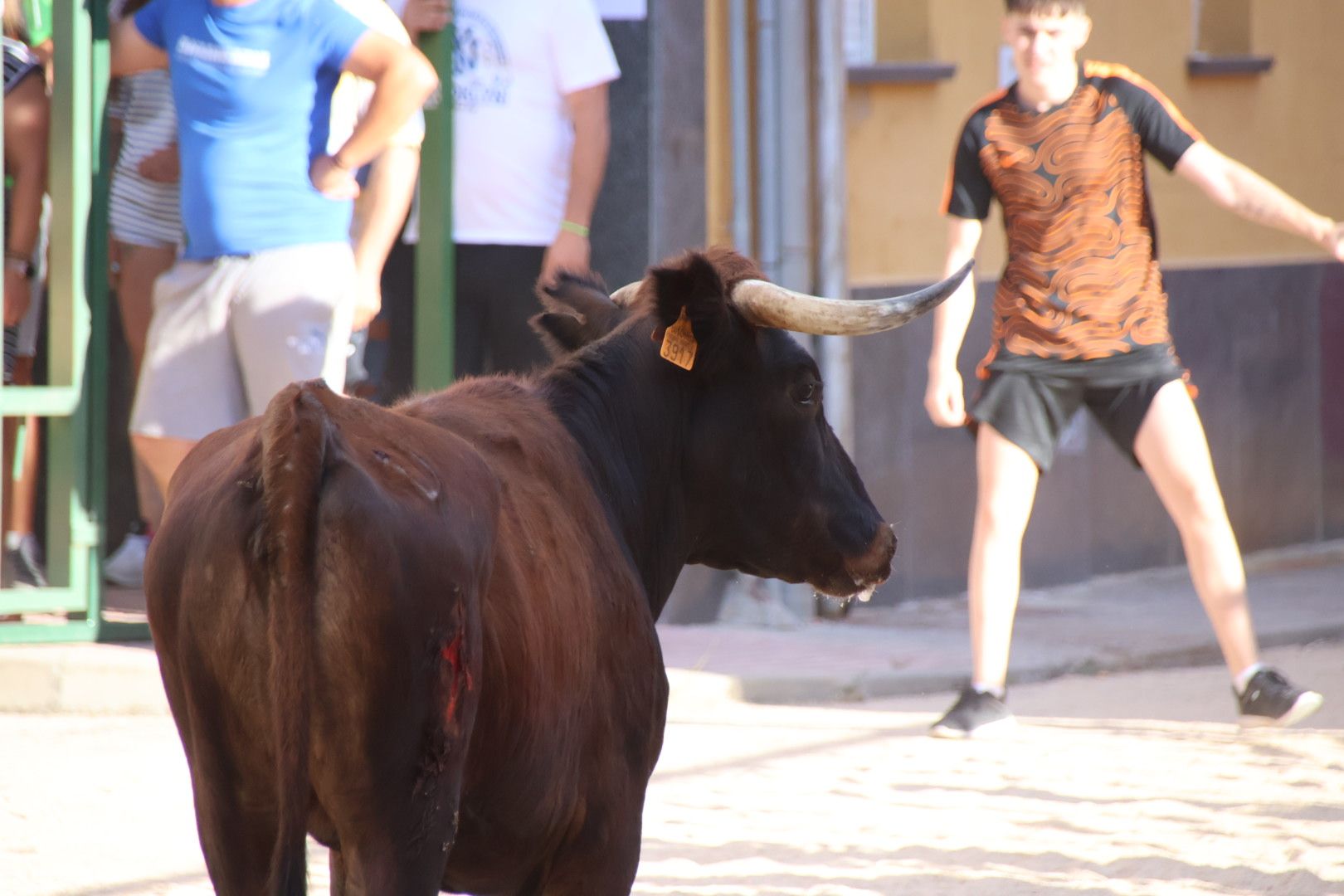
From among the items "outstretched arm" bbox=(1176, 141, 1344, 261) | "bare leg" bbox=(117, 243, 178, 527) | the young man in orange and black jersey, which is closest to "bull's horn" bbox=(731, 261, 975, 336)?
the young man in orange and black jersey

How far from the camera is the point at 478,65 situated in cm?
732

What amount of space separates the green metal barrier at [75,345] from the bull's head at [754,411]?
3.58 m

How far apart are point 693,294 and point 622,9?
4.80 metres

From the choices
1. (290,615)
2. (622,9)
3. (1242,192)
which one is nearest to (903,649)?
(1242,192)

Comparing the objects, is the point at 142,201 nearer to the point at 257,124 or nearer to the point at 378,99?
the point at 257,124

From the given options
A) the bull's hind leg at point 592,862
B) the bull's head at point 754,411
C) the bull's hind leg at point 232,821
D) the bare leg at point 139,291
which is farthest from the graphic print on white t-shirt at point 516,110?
the bull's hind leg at point 232,821

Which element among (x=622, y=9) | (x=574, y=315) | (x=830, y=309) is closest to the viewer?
(x=830, y=309)

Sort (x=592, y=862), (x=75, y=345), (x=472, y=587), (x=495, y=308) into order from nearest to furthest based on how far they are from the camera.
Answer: (x=472, y=587)
(x=592, y=862)
(x=75, y=345)
(x=495, y=308)

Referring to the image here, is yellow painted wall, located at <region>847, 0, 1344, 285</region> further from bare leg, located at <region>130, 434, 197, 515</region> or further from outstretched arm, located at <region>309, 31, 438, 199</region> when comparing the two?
bare leg, located at <region>130, 434, 197, 515</region>

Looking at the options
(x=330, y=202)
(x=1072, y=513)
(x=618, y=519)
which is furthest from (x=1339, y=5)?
(x=618, y=519)

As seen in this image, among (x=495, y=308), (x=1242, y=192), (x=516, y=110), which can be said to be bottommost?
(x=495, y=308)

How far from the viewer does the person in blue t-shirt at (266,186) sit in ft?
18.9

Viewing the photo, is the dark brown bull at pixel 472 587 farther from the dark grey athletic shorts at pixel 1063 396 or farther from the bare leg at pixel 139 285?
the bare leg at pixel 139 285

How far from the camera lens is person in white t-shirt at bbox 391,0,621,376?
7.16 metres
